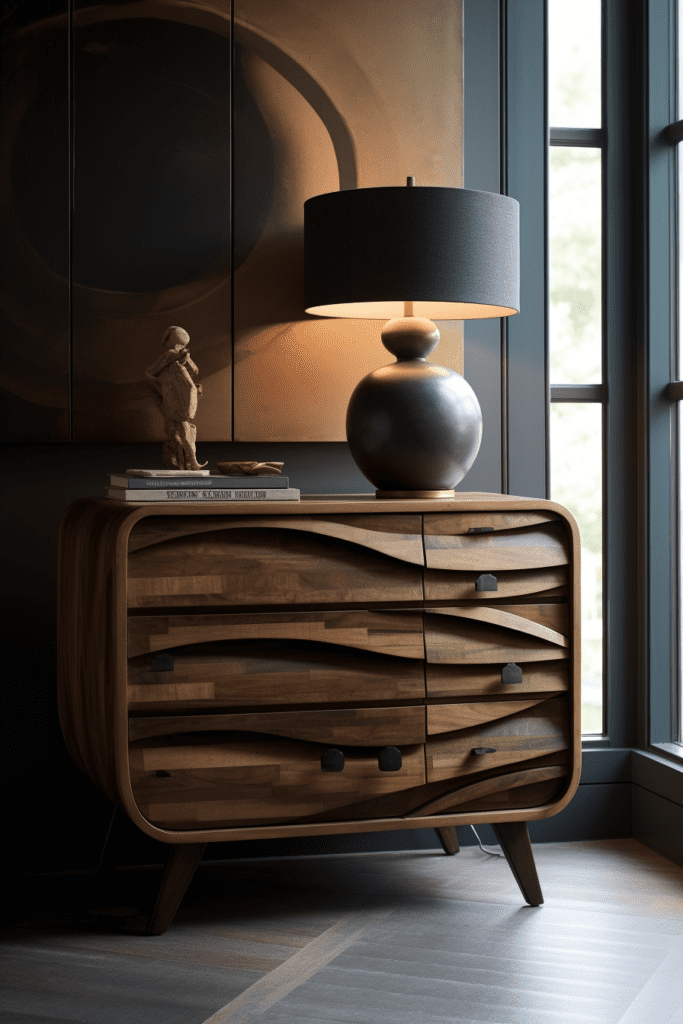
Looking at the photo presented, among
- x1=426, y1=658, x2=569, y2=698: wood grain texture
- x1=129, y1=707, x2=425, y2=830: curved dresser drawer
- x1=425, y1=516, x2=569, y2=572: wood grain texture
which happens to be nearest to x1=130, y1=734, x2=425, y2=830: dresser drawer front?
x1=129, y1=707, x2=425, y2=830: curved dresser drawer

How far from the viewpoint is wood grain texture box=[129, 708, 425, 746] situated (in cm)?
211

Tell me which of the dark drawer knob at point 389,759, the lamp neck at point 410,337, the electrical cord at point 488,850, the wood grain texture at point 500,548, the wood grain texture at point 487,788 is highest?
the lamp neck at point 410,337

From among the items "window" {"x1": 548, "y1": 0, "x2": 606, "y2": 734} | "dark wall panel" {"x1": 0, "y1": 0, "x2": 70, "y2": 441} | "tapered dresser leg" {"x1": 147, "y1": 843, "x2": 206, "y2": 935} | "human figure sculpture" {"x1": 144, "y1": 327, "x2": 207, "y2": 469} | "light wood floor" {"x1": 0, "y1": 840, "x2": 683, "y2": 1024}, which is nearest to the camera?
"light wood floor" {"x1": 0, "y1": 840, "x2": 683, "y2": 1024}

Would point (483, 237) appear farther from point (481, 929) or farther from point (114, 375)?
point (481, 929)

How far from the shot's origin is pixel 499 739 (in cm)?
229

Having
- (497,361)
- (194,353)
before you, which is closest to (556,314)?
(497,361)

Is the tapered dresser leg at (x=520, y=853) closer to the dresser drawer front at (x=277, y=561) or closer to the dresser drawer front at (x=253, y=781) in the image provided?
the dresser drawer front at (x=253, y=781)

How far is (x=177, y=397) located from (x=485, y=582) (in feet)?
2.48

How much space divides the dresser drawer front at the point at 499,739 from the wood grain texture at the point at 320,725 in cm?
5

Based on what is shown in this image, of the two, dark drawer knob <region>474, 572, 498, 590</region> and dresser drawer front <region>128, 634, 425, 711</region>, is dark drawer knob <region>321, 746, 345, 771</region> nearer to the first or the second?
dresser drawer front <region>128, 634, 425, 711</region>

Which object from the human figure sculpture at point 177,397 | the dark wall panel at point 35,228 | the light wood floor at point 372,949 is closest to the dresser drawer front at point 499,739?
the light wood floor at point 372,949

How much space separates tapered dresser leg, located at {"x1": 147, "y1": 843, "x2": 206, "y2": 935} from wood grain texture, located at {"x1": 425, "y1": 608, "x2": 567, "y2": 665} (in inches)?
23.8

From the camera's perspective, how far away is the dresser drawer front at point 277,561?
6.88 ft

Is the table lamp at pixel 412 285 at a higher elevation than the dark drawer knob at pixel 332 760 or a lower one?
higher
